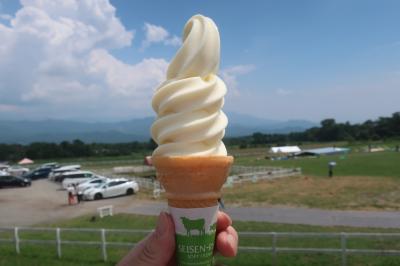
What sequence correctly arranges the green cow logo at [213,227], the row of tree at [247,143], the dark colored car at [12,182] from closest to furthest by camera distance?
the green cow logo at [213,227], the dark colored car at [12,182], the row of tree at [247,143]

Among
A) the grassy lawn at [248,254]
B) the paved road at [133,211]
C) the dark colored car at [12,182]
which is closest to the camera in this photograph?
the grassy lawn at [248,254]

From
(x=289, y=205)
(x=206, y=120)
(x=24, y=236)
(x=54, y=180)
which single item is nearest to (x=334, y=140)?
(x=54, y=180)

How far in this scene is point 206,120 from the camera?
11.5 ft

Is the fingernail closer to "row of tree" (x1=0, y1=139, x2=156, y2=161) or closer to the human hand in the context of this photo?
the human hand

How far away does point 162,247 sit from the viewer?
338 cm

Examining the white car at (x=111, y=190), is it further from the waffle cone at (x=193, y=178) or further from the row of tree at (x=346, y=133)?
the row of tree at (x=346, y=133)

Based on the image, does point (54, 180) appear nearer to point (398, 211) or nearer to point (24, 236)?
point (24, 236)

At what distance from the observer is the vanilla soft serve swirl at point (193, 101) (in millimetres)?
3453

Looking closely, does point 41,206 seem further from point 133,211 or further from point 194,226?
point 194,226

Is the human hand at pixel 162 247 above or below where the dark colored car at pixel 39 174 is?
above

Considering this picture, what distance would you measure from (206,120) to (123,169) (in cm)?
4368

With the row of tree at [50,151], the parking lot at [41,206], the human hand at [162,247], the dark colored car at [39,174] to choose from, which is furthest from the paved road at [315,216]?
the row of tree at [50,151]

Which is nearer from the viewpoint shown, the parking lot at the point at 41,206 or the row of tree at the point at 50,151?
the parking lot at the point at 41,206

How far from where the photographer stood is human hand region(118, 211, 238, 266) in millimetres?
3385
